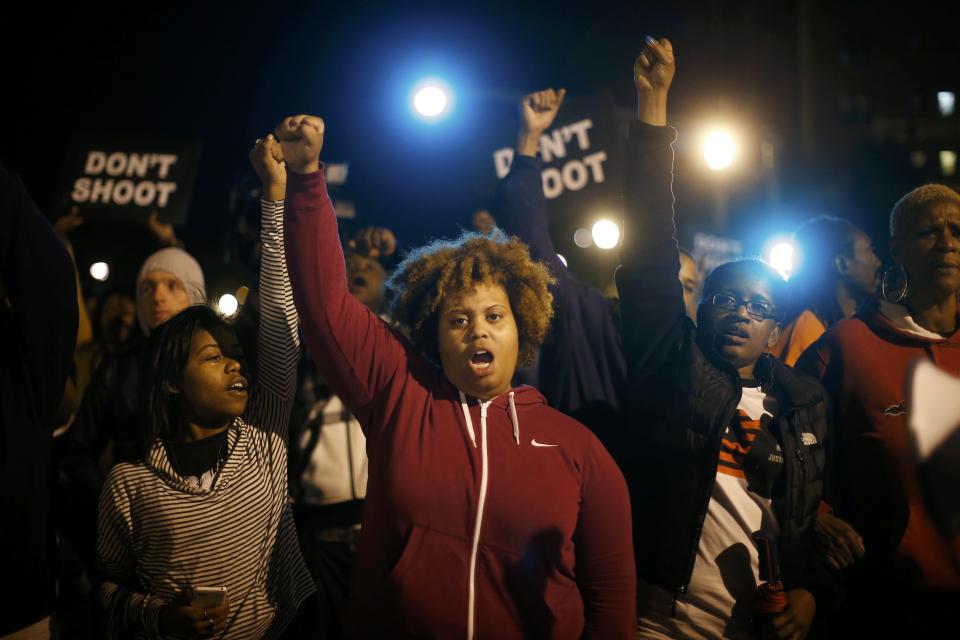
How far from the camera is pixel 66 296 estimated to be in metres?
2.48

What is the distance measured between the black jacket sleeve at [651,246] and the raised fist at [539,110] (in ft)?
2.50

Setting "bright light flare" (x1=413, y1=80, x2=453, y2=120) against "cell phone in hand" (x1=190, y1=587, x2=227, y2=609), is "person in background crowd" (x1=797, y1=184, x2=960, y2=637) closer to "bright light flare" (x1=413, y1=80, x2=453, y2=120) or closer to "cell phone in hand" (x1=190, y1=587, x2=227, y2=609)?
"cell phone in hand" (x1=190, y1=587, x2=227, y2=609)

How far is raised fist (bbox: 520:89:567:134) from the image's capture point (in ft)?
11.4

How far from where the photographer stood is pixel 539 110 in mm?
3521

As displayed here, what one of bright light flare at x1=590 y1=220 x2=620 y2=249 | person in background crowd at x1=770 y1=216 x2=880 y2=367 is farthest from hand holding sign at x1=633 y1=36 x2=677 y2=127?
bright light flare at x1=590 y1=220 x2=620 y2=249

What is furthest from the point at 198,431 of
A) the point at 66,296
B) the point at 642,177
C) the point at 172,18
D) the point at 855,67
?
the point at 855,67

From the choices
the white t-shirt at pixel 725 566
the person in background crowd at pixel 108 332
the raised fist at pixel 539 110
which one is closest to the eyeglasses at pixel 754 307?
the white t-shirt at pixel 725 566

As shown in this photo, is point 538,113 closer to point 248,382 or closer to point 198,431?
point 248,382

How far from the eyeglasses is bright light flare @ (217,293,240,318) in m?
1.86

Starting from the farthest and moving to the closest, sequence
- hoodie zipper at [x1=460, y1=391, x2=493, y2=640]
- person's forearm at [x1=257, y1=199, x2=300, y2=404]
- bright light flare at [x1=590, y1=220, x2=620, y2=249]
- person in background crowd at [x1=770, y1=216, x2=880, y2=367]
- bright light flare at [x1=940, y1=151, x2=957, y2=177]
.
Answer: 1. bright light flare at [x1=940, y1=151, x2=957, y2=177]
2. bright light flare at [x1=590, y1=220, x2=620, y2=249]
3. person in background crowd at [x1=770, y1=216, x2=880, y2=367]
4. person's forearm at [x1=257, y1=199, x2=300, y2=404]
5. hoodie zipper at [x1=460, y1=391, x2=493, y2=640]

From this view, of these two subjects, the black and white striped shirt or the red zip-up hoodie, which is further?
the black and white striped shirt

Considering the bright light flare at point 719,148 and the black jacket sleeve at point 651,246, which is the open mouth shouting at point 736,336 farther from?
the bright light flare at point 719,148

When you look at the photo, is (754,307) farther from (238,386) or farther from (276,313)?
(238,386)

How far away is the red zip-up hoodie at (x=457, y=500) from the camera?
7.01ft
